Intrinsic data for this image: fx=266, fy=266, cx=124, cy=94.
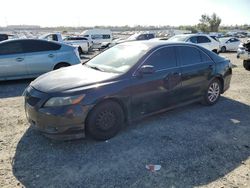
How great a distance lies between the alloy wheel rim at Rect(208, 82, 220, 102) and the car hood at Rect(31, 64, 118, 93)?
2774mm

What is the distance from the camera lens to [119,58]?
203 inches

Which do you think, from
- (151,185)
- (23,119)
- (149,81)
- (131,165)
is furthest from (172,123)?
(23,119)

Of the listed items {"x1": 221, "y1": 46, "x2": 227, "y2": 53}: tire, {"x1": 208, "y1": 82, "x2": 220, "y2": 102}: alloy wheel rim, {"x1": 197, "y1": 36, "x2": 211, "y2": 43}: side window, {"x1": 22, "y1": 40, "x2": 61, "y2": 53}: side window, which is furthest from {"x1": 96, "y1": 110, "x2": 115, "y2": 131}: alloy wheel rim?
{"x1": 221, "y1": 46, "x2": 227, "y2": 53}: tire

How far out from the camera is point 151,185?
10.9ft

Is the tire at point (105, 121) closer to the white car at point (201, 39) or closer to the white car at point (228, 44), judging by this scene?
the white car at point (201, 39)

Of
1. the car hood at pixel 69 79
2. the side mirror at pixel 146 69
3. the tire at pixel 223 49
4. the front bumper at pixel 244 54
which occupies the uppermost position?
the side mirror at pixel 146 69

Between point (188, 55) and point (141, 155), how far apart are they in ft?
8.90

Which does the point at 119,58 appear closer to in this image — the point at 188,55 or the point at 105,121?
the point at 105,121

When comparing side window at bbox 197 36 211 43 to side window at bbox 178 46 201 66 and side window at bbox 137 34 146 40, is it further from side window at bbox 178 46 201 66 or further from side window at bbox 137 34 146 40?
side window at bbox 178 46 201 66

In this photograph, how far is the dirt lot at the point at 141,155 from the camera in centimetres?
342

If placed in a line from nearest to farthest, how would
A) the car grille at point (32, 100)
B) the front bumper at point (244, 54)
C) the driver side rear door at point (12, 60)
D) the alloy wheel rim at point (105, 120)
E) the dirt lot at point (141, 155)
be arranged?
the dirt lot at point (141, 155) < the car grille at point (32, 100) < the alloy wheel rim at point (105, 120) < the driver side rear door at point (12, 60) < the front bumper at point (244, 54)

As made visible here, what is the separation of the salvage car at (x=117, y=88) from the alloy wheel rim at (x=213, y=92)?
5 cm

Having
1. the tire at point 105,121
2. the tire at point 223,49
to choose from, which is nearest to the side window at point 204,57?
the tire at point 105,121
